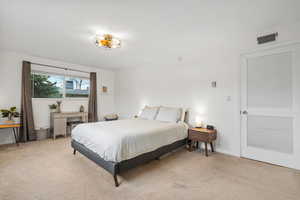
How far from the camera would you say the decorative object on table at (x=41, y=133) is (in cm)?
402

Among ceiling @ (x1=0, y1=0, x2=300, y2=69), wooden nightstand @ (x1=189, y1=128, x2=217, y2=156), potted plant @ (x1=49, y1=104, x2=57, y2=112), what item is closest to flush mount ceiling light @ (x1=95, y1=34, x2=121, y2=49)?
ceiling @ (x1=0, y1=0, x2=300, y2=69)

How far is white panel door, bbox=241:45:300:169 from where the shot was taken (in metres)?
2.38

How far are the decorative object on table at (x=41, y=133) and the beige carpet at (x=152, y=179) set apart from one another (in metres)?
1.10

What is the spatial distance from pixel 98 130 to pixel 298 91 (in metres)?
3.43

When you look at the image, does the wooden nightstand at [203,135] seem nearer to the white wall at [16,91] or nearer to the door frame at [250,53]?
the door frame at [250,53]

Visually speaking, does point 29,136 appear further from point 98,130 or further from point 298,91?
point 298,91

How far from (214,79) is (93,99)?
408 cm

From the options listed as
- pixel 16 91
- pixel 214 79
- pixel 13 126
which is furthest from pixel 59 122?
pixel 214 79

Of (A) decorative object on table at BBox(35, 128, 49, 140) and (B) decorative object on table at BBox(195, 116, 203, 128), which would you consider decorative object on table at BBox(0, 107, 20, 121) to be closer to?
(A) decorative object on table at BBox(35, 128, 49, 140)

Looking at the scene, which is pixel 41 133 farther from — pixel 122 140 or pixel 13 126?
pixel 122 140

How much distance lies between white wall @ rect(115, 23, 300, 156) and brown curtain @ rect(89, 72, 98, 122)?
2.09 m

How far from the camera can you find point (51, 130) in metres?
4.29

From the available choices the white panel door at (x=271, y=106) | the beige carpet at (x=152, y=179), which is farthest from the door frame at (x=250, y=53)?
the beige carpet at (x=152, y=179)

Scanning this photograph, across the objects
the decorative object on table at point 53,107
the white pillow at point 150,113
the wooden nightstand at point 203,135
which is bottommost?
the wooden nightstand at point 203,135
